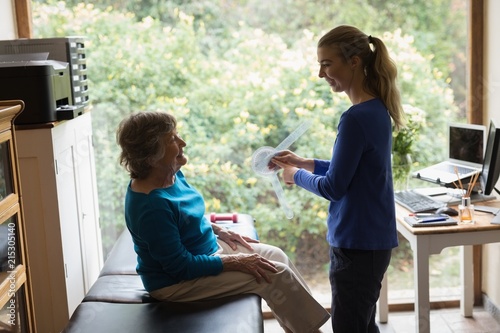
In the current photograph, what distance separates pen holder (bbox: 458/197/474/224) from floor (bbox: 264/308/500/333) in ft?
2.66

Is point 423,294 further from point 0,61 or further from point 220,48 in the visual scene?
point 0,61

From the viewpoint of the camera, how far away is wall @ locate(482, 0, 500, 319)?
11.4 ft

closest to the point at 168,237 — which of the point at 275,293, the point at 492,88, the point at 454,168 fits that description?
the point at 275,293

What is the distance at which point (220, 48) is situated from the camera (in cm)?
371

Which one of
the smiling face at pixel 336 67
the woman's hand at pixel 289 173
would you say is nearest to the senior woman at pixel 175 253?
the woman's hand at pixel 289 173

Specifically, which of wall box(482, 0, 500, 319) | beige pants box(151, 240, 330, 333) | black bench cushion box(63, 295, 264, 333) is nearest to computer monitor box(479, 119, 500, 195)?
wall box(482, 0, 500, 319)

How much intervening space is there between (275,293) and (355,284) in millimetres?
296

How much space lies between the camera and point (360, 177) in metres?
2.51

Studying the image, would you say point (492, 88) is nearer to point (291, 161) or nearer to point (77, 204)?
point (291, 161)

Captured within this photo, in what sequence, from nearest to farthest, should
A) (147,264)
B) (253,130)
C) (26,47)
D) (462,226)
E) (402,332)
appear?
1. (147,264)
2. (462,226)
3. (26,47)
4. (402,332)
5. (253,130)

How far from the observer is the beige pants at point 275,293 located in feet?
8.14

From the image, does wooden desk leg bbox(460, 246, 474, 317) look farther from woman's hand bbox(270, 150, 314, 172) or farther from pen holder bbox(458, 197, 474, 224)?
woman's hand bbox(270, 150, 314, 172)

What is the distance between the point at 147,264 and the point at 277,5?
174cm

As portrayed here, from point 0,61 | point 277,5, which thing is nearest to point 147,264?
point 0,61
